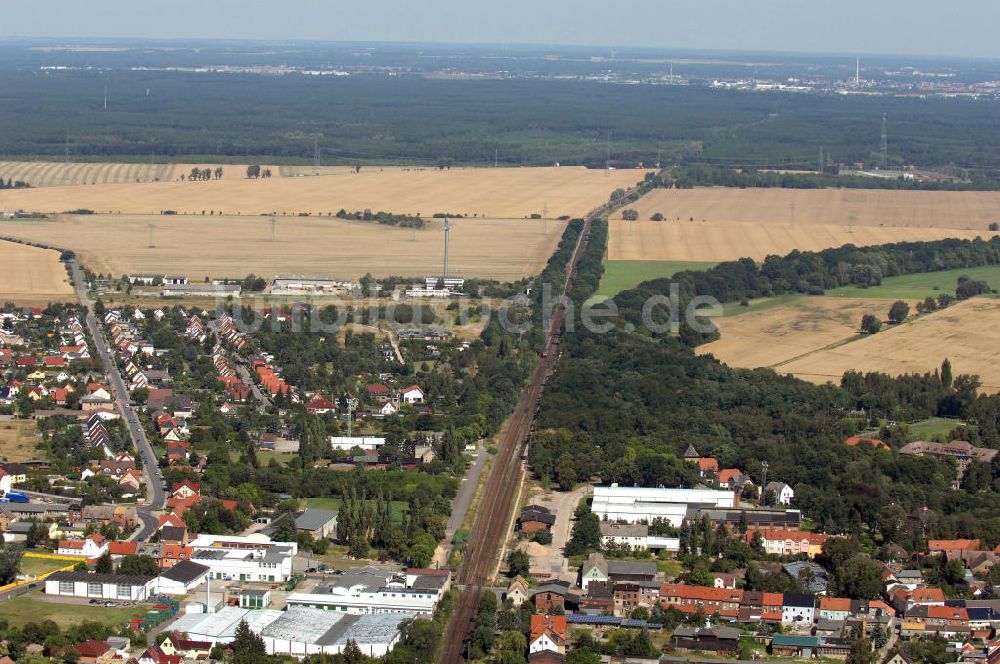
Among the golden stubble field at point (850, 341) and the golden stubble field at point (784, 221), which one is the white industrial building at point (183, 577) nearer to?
the golden stubble field at point (850, 341)

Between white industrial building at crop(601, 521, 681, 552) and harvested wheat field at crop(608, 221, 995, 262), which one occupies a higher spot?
harvested wheat field at crop(608, 221, 995, 262)

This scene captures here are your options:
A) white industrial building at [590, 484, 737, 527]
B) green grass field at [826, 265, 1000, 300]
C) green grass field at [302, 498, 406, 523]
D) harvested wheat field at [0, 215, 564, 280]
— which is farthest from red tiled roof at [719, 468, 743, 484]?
harvested wheat field at [0, 215, 564, 280]

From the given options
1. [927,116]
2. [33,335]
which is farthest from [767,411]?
[927,116]

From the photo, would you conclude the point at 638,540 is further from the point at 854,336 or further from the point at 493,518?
the point at 854,336

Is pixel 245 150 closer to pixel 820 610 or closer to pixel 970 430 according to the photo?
pixel 970 430

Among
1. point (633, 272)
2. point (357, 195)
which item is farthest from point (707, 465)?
point (357, 195)

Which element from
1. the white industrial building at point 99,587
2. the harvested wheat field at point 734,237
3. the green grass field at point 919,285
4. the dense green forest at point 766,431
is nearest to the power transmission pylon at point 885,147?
the harvested wheat field at point 734,237

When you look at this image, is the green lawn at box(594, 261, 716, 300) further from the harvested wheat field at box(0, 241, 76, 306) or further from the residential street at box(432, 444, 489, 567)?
the residential street at box(432, 444, 489, 567)
